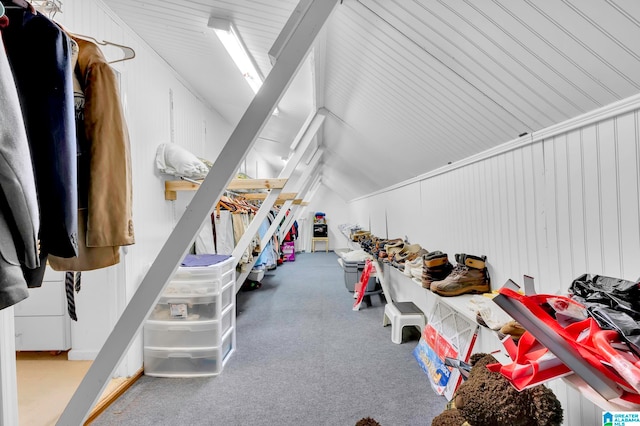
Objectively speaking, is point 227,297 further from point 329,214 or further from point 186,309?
point 329,214

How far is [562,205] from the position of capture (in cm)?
117

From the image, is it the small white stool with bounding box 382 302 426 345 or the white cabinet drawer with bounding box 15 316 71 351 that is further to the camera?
the small white stool with bounding box 382 302 426 345

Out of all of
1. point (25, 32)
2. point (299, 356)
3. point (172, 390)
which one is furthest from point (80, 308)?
point (25, 32)

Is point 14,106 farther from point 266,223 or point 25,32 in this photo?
point 266,223

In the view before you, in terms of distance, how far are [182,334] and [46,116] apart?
5.97 ft

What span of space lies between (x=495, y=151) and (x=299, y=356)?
206 centimetres

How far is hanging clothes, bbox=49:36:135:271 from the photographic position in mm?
774

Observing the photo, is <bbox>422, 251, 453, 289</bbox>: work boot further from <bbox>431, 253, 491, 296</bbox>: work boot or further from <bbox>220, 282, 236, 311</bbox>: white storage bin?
<bbox>220, 282, 236, 311</bbox>: white storage bin

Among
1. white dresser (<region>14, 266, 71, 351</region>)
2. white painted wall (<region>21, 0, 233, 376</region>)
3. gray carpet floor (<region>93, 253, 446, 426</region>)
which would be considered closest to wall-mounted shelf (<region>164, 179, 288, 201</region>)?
white painted wall (<region>21, 0, 233, 376</region>)

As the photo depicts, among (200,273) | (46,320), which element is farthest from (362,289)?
(46,320)

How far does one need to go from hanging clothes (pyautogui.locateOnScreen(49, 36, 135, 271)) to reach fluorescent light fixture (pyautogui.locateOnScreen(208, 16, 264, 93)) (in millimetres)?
997

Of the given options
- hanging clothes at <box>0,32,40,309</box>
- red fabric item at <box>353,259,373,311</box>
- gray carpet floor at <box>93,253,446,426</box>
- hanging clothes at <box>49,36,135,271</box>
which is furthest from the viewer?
red fabric item at <box>353,259,373,311</box>

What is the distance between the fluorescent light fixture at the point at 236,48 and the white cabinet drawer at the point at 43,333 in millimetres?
2464

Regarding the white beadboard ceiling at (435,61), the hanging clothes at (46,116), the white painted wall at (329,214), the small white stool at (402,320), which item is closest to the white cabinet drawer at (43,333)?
the hanging clothes at (46,116)
